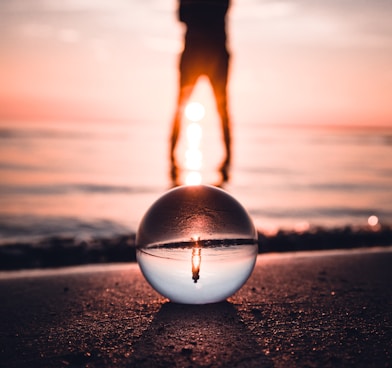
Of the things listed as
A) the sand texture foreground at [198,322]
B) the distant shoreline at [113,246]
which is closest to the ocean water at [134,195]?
the distant shoreline at [113,246]

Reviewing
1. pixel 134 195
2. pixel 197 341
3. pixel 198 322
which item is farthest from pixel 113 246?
pixel 134 195

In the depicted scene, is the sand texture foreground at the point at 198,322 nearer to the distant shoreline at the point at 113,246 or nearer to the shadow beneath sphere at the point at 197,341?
the shadow beneath sphere at the point at 197,341

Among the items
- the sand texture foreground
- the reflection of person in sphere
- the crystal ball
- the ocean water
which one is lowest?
the ocean water

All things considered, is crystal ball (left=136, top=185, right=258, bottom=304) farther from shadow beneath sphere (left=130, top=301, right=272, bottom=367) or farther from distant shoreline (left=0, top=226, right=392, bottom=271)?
distant shoreline (left=0, top=226, right=392, bottom=271)

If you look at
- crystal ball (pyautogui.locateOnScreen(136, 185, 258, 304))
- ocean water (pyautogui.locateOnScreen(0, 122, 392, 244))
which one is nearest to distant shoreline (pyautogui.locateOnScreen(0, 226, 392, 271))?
ocean water (pyautogui.locateOnScreen(0, 122, 392, 244))

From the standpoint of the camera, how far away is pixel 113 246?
212 inches

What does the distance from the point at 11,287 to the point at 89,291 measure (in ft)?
2.03

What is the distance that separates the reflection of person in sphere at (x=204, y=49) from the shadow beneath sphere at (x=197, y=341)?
8.25 feet

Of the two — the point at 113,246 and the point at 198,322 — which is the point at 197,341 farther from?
the point at 113,246

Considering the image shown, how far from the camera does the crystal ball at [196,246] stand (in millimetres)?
2643

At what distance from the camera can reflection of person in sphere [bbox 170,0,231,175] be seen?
14.0 ft

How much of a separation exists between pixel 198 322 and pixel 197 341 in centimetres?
28

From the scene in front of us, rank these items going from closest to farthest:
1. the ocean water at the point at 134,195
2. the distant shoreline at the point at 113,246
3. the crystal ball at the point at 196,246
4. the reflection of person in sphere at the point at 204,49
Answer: the crystal ball at the point at 196,246, the reflection of person in sphere at the point at 204,49, the distant shoreline at the point at 113,246, the ocean water at the point at 134,195

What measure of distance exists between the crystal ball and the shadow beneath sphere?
0.11 meters
